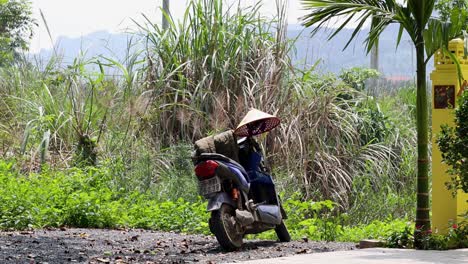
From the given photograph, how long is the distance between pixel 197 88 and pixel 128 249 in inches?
277

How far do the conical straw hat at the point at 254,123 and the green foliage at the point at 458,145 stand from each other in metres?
2.02

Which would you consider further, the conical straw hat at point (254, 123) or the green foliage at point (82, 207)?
the green foliage at point (82, 207)

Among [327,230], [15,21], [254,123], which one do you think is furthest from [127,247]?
[15,21]

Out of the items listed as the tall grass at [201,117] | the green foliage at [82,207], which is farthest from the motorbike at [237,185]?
the tall grass at [201,117]

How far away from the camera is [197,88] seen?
Result: 17266mm

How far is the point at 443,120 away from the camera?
473 inches

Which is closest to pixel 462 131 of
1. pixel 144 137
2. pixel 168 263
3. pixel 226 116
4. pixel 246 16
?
pixel 168 263

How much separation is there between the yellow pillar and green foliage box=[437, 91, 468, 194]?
426 mm

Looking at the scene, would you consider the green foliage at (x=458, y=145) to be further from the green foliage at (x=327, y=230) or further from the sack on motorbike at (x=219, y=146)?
the sack on motorbike at (x=219, y=146)

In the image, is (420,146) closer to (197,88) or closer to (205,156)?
(205,156)

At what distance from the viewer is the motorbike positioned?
35.3 ft

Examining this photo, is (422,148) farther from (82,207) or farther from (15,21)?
Result: (15,21)

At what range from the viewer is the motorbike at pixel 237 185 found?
10.8 meters

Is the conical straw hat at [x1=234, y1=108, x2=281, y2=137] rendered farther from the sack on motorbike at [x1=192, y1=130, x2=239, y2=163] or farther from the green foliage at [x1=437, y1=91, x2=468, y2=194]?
the green foliage at [x1=437, y1=91, x2=468, y2=194]
